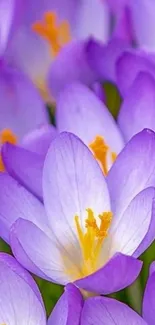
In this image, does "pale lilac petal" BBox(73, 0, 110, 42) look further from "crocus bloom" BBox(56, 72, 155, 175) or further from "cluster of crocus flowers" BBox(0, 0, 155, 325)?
"crocus bloom" BBox(56, 72, 155, 175)

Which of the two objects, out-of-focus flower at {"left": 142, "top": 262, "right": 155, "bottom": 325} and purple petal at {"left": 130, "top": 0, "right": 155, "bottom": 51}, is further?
purple petal at {"left": 130, "top": 0, "right": 155, "bottom": 51}

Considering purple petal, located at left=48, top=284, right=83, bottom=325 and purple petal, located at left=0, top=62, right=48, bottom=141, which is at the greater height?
purple petal, located at left=0, top=62, right=48, bottom=141

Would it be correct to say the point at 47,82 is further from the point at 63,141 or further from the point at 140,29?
the point at 63,141

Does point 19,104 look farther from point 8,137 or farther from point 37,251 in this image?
point 37,251

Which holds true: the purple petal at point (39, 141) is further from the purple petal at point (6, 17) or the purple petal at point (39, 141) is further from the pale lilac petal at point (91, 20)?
the pale lilac petal at point (91, 20)

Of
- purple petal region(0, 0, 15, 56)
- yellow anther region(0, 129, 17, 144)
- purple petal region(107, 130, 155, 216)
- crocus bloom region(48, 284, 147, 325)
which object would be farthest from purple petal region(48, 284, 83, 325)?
purple petal region(0, 0, 15, 56)

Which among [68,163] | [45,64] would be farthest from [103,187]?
[45,64]

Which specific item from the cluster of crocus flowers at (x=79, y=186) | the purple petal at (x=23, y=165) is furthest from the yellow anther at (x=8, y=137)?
the purple petal at (x=23, y=165)

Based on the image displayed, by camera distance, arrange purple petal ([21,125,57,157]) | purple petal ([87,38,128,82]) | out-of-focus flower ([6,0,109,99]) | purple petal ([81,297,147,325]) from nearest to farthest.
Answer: purple petal ([81,297,147,325])
purple petal ([21,125,57,157])
purple petal ([87,38,128,82])
out-of-focus flower ([6,0,109,99])
